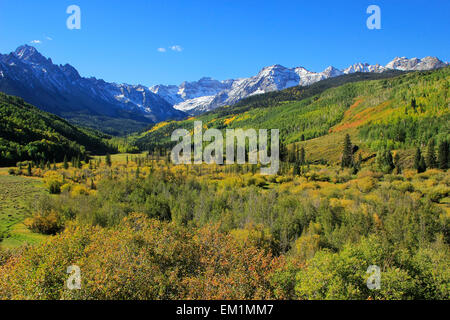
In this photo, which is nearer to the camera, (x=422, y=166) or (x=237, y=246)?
(x=237, y=246)

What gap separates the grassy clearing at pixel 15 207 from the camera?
182ft

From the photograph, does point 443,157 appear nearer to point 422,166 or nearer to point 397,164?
point 422,166

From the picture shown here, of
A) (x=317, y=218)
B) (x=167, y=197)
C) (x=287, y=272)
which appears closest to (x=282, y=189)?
(x=317, y=218)

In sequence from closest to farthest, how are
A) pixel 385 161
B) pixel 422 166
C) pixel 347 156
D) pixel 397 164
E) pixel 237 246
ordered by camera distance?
1. pixel 237 246
2. pixel 422 166
3. pixel 397 164
4. pixel 385 161
5. pixel 347 156

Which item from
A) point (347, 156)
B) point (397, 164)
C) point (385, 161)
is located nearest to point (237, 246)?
point (385, 161)

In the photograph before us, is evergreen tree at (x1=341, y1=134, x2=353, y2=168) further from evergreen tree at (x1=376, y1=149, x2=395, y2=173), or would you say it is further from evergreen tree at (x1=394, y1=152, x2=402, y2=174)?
evergreen tree at (x1=394, y1=152, x2=402, y2=174)

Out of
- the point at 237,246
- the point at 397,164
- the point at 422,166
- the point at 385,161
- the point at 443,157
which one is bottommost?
the point at 237,246

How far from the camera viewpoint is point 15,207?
7688 cm

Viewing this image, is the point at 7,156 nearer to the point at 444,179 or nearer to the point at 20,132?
the point at 20,132

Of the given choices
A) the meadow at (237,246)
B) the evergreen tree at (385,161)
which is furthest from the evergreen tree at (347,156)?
the meadow at (237,246)

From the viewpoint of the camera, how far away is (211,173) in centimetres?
14962

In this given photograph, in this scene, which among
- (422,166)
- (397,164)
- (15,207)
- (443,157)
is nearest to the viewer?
(15,207)

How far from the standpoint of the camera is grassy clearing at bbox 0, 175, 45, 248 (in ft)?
182
